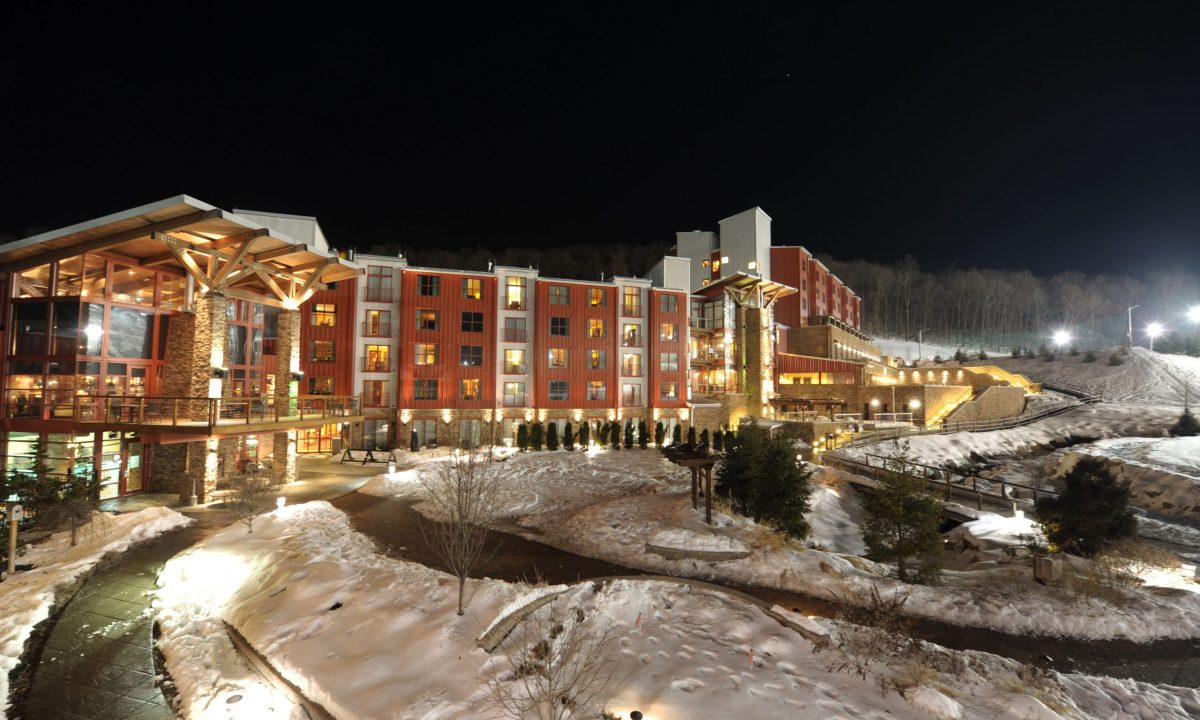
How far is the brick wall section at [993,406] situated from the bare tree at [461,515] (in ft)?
130

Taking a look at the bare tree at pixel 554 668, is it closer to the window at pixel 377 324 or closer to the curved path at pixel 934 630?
the curved path at pixel 934 630

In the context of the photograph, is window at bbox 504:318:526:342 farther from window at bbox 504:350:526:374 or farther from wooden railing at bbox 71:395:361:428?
wooden railing at bbox 71:395:361:428

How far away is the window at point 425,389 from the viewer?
3216cm

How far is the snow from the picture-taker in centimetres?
815

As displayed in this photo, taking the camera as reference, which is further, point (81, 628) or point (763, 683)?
point (81, 628)

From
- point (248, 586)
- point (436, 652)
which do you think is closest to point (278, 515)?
point (248, 586)

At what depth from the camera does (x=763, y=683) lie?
6410 mm

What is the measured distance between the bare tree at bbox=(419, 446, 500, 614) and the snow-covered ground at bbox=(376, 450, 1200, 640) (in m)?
1.51

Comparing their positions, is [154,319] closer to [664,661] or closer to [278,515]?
[278,515]

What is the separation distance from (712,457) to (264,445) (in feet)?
67.4

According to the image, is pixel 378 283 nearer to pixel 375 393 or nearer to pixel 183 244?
pixel 375 393

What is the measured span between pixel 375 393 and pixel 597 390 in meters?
15.3

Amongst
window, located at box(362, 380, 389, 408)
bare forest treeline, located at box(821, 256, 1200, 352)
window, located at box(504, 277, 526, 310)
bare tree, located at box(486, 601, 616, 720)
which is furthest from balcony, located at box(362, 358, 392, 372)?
bare forest treeline, located at box(821, 256, 1200, 352)

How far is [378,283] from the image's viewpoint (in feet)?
107
